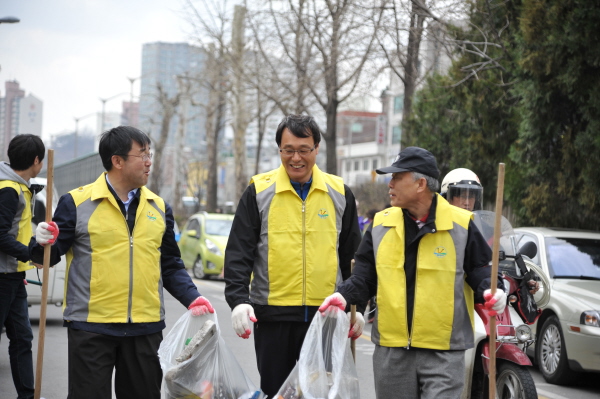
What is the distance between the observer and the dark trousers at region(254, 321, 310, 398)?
4488 mm

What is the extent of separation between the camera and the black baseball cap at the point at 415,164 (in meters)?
4.25

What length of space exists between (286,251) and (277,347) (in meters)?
0.50

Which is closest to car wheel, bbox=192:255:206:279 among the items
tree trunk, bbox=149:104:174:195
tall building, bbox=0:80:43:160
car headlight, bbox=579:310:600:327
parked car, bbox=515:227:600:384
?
parked car, bbox=515:227:600:384

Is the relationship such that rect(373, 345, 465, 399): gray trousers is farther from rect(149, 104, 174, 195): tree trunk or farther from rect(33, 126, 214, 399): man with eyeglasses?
rect(149, 104, 174, 195): tree trunk

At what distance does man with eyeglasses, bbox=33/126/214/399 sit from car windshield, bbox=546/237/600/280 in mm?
5558

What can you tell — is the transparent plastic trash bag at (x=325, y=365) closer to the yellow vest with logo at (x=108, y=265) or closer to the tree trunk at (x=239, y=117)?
the yellow vest with logo at (x=108, y=265)

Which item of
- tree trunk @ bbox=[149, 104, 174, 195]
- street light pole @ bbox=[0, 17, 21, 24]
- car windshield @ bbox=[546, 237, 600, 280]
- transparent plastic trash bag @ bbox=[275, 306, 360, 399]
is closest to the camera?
transparent plastic trash bag @ bbox=[275, 306, 360, 399]

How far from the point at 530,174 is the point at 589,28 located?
2618 mm

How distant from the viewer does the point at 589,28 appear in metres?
10.7

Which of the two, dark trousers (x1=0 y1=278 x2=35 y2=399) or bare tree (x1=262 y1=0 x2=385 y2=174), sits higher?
bare tree (x1=262 y1=0 x2=385 y2=174)

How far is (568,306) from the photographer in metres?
8.27

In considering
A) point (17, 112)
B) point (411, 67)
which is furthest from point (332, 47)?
point (17, 112)

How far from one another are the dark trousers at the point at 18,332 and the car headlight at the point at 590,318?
16.3ft

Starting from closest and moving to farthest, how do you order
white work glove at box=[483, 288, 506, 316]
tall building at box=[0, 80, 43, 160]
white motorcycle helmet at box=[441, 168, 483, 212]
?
1. white work glove at box=[483, 288, 506, 316]
2. white motorcycle helmet at box=[441, 168, 483, 212]
3. tall building at box=[0, 80, 43, 160]
